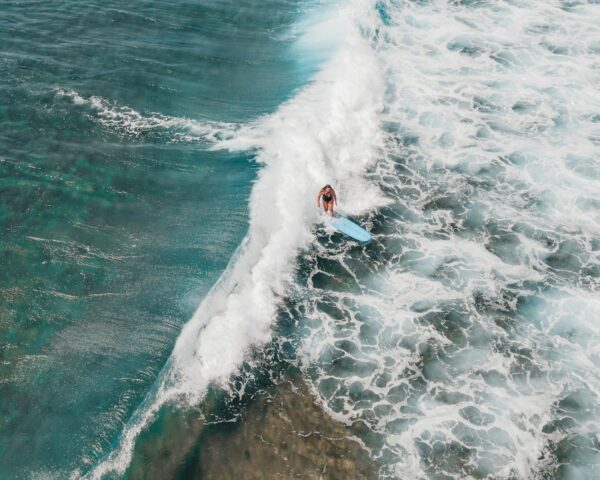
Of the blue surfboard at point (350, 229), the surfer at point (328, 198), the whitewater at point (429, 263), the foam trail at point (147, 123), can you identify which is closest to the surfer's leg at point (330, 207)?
the surfer at point (328, 198)

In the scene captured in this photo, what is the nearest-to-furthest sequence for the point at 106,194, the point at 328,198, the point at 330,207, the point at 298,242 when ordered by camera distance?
1. the point at 298,242
2. the point at 328,198
3. the point at 330,207
4. the point at 106,194

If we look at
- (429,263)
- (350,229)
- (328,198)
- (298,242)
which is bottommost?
(429,263)

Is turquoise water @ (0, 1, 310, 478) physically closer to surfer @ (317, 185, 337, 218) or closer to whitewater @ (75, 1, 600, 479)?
whitewater @ (75, 1, 600, 479)

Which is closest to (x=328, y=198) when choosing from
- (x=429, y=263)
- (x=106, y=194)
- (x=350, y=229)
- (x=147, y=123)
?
(x=350, y=229)

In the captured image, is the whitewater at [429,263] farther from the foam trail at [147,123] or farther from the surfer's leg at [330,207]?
the surfer's leg at [330,207]

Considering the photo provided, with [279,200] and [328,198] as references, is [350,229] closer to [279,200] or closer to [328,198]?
[328,198]
